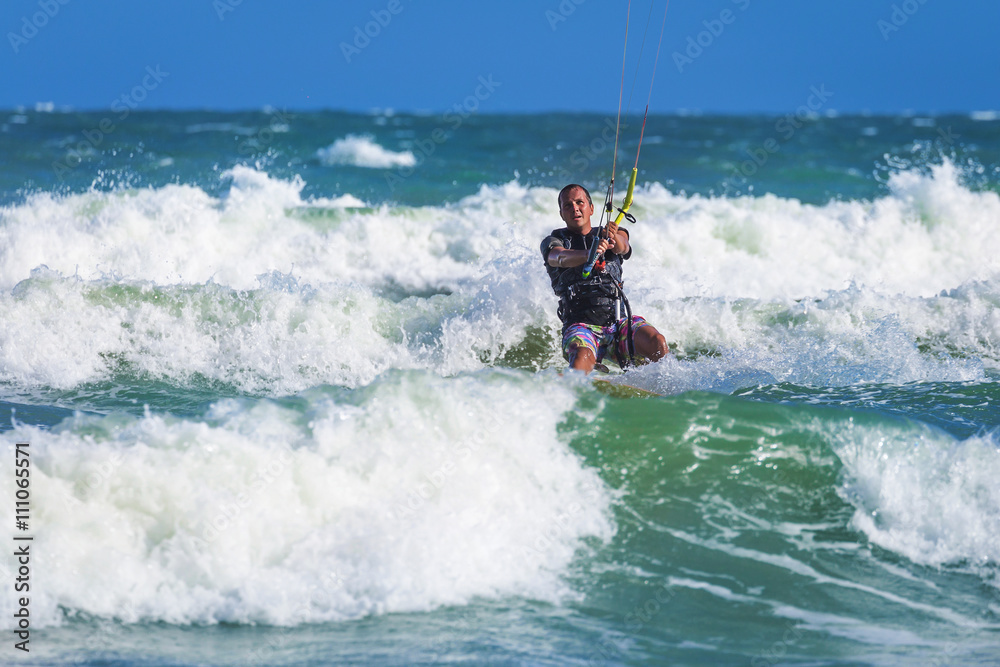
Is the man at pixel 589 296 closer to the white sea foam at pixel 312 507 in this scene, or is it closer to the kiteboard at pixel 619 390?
the kiteboard at pixel 619 390

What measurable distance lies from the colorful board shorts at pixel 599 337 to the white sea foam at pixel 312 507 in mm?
971

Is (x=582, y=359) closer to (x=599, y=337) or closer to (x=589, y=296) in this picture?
(x=599, y=337)

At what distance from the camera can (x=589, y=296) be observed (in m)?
6.23

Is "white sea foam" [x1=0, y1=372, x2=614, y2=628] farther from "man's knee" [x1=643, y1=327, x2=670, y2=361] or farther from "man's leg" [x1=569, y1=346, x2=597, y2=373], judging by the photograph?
"man's knee" [x1=643, y1=327, x2=670, y2=361]

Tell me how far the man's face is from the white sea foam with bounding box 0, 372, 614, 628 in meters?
1.42

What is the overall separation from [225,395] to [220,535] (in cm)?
294

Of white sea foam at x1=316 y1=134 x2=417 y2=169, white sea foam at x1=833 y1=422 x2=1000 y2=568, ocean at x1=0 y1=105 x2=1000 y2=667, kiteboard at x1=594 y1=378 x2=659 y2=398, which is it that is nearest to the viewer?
ocean at x1=0 y1=105 x2=1000 y2=667

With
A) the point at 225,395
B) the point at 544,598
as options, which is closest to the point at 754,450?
Result: the point at 544,598

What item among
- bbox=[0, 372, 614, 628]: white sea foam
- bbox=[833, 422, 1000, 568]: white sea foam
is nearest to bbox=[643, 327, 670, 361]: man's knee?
bbox=[0, 372, 614, 628]: white sea foam

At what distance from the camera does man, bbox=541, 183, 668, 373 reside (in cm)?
601

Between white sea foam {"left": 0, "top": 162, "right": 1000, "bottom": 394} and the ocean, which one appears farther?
white sea foam {"left": 0, "top": 162, "right": 1000, "bottom": 394}

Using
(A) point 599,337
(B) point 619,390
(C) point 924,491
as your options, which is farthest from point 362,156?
(C) point 924,491

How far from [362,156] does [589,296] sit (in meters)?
13.3

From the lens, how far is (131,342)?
8.18m
